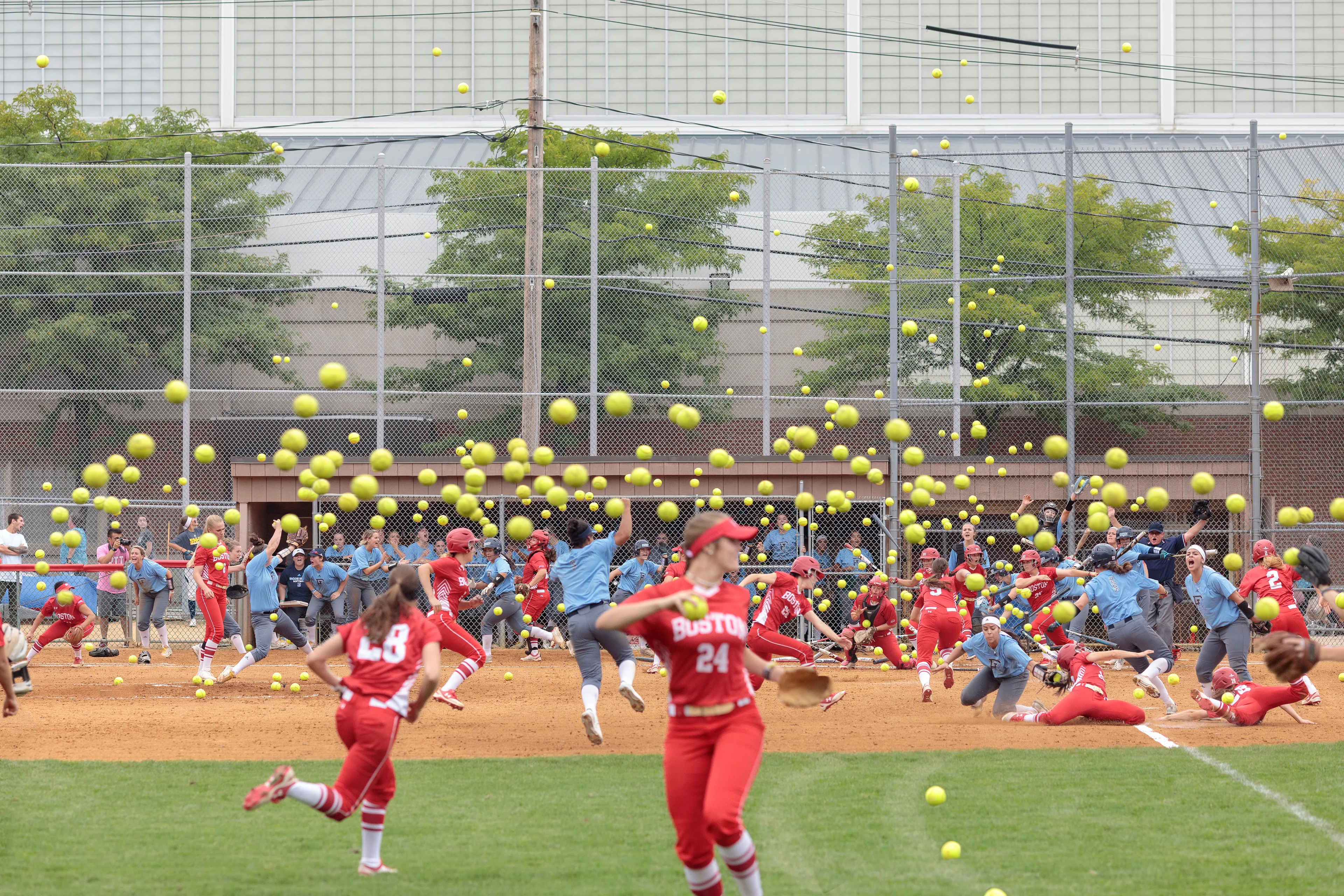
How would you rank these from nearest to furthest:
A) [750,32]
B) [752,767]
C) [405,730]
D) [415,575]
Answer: [752,767] → [415,575] → [405,730] → [750,32]

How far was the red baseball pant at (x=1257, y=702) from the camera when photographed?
43.4 feet

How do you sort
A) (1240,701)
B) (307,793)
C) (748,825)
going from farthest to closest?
(1240,701) < (748,825) < (307,793)

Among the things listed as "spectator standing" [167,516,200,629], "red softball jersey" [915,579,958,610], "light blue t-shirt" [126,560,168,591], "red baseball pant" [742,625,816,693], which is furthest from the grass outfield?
"spectator standing" [167,516,200,629]

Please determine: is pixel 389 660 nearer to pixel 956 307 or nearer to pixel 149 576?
pixel 149 576

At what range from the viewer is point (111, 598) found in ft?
70.6

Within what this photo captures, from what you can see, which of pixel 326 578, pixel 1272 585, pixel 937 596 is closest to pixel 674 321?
pixel 326 578

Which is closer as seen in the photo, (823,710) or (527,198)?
(823,710)

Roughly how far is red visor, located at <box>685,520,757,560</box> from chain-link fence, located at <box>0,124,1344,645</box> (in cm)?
1530

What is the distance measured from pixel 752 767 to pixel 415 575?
2691mm

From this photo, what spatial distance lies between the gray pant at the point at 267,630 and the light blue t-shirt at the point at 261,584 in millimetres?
144

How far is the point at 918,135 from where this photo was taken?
37406 millimetres

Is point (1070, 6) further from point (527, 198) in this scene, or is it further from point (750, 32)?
A: point (527, 198)

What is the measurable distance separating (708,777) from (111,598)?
57.2 feet

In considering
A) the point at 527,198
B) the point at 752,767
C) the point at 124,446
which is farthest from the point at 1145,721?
the point at 124,446
